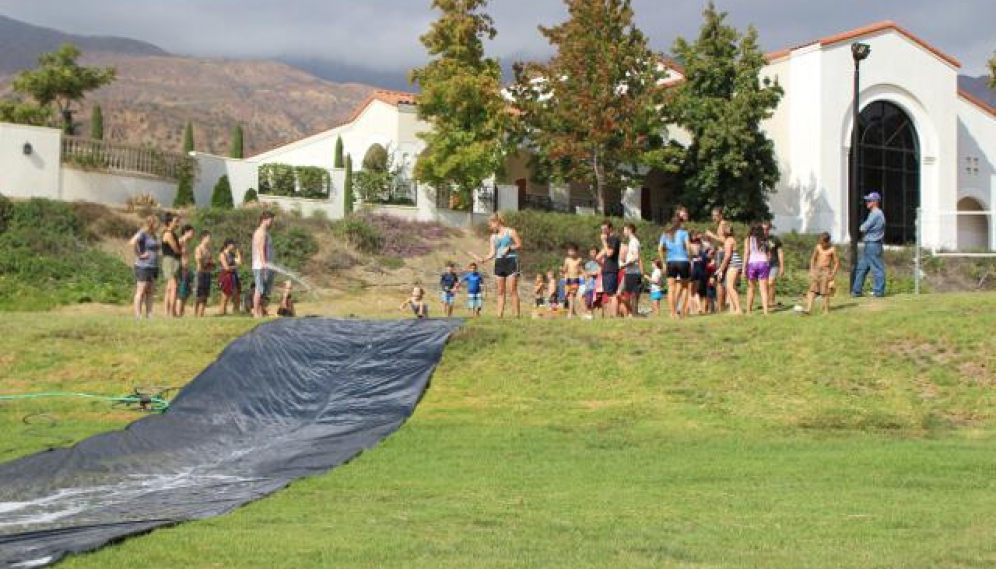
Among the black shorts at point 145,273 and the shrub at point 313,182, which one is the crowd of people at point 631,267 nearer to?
the black shorts at point 145,273

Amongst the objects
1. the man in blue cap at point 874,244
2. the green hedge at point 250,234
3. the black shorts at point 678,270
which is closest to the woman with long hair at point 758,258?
the black shorts at point 678,270

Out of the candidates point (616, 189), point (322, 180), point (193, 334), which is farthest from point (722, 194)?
point (193, 334)

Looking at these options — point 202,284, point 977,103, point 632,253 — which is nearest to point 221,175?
point 202,284

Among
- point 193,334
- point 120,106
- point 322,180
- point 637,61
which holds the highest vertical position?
point 120,106

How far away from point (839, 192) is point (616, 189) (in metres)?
8.54

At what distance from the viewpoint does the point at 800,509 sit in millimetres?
9141

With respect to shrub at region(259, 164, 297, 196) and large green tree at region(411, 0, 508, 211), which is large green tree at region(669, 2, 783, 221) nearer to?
large green tree at region(411, 0, 508, 211)

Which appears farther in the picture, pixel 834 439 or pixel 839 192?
pixel 839 192

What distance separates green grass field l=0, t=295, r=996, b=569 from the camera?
7.77 metres

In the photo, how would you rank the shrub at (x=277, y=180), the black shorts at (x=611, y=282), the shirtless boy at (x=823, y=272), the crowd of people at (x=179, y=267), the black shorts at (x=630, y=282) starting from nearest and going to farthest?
the shirtless boy at (x=823, y=272) → the crowd of people at (x=179, y=267) → the black shorts at (x=611, y=282) → the black shorts at (x=630, y=282) → the shrub at (x=277, y=180)

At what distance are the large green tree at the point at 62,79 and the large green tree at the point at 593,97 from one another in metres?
15.4

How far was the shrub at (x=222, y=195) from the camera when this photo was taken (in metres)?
34.8

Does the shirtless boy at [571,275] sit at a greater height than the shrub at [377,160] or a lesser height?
lesser

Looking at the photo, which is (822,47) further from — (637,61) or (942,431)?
(942,431)
